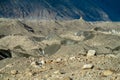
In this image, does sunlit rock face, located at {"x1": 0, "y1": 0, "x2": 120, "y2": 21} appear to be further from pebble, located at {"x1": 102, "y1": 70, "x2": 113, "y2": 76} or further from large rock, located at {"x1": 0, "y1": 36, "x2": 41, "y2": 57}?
pebble, located at {"x1": 102, "y1": 70, "x2": 113, "y2": 76}

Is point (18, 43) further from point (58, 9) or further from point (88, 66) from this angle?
point (58, 9)

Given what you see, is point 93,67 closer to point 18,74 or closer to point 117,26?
point 18,74

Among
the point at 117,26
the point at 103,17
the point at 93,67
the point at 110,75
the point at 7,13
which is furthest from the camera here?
the point at 103,17

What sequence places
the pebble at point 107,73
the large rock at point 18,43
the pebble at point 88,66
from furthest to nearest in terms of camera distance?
the large rock at point 18,43 < the pebble at point 88,66 < the pebble at point 107,73

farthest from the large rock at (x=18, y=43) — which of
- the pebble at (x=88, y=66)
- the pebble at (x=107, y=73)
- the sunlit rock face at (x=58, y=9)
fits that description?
the sunlit rock face at (x=58, y=9)

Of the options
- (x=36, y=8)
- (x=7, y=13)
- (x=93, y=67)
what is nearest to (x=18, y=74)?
(x=93, y=67)

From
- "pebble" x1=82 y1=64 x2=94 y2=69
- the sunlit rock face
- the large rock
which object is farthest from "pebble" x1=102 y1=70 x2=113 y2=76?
the sunlit rock face

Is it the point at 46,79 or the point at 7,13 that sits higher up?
the point at 46,79

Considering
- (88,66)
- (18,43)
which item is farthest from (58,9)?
(88,66)

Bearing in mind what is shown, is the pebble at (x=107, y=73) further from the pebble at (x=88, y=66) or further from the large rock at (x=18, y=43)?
the large rock at (x=18, y=43)
